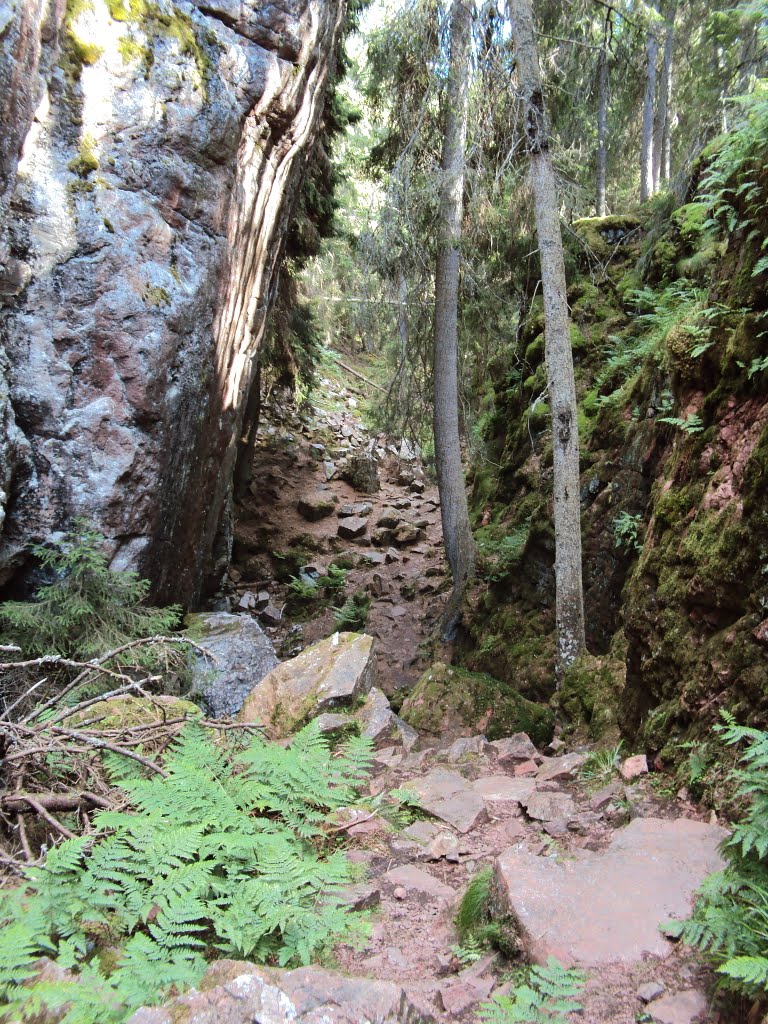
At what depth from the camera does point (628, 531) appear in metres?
7.38

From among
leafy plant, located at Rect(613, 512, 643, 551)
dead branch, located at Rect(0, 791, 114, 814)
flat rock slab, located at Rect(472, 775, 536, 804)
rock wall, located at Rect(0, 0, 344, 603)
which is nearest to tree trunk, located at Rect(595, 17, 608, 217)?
rock wall, located at Rect(0, 0, 344, 603)

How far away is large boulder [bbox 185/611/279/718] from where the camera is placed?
314 inches

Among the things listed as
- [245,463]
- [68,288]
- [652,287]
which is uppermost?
[652,287]

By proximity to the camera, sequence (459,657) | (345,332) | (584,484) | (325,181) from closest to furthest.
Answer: (584,484) < (459,657) < (325,181) < (345,332)

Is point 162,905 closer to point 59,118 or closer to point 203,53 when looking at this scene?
point 59,118

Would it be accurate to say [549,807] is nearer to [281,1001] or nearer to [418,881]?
[418,881]

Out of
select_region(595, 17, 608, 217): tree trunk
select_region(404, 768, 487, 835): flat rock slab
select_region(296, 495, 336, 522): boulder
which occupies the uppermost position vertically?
select_region(595, 17, 608, 217): tree trunk

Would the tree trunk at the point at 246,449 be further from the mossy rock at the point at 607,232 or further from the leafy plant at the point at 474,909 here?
→ the leafy plant at the point at 474,909

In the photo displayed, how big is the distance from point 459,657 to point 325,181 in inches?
390

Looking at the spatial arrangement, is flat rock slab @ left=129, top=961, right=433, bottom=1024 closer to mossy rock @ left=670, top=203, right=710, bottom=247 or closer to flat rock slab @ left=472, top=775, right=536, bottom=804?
→ flat rock slab @ left=472, top=775, right=536, bottom=804

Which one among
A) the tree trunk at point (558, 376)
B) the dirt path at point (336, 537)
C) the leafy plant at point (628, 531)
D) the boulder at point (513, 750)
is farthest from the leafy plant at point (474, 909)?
the dirt path at point (336, 537)

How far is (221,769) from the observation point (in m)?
3.62

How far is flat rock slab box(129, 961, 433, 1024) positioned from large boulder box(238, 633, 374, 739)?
12.6ft

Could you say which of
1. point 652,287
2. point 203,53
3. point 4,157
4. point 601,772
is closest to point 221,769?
point 601,772
